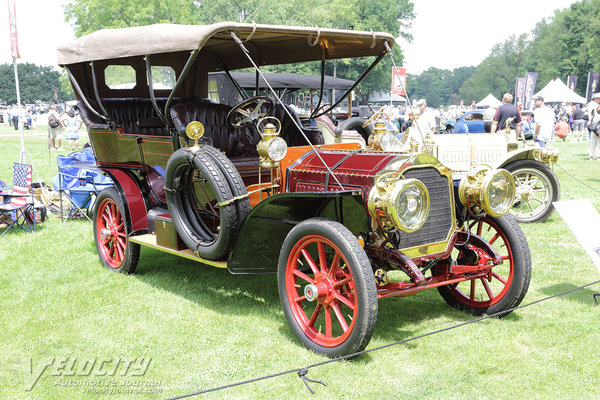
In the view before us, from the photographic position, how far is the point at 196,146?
13.4 ft

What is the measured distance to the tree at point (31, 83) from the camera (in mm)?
77000

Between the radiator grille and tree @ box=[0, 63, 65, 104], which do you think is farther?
tree @ box=[0, 63, 65, 104]

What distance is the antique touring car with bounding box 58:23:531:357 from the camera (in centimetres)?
332

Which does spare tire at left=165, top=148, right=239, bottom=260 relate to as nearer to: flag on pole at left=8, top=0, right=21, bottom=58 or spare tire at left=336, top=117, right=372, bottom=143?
flag on pole at left=8, top=0, right=21, bottom=58

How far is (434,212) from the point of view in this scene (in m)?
3.59

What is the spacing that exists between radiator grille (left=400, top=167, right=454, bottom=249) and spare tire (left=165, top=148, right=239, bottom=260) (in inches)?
48.1

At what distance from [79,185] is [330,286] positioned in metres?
5.31

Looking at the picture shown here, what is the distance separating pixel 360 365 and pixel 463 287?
5.75 ft

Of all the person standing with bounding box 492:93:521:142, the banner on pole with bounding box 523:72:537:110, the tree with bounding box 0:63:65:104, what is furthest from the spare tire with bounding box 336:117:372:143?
the tree with bounding box 0:63:65:104

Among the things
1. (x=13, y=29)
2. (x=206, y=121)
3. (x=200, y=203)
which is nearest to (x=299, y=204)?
(x=200, y=203)

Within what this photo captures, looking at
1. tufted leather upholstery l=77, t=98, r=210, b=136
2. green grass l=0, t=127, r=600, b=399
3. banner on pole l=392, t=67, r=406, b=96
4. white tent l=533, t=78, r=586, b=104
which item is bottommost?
green grass l=0, t=127, r=600, b=399

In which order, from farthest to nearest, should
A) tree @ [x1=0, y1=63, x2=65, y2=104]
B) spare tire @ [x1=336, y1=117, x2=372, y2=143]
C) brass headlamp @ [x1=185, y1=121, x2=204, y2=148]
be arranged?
tree @ [x1=0, y1=63, x2=65, y2=104] < spare tire @ [x1=336, y1=117, x2=372, y2=143] < brass headlamp @ [x1=185, y1=121, x2=204, y2=148]

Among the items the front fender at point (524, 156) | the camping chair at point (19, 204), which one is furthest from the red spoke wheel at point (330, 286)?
the camping chair at point (19, 204)

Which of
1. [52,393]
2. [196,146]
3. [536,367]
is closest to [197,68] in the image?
[196,146]
